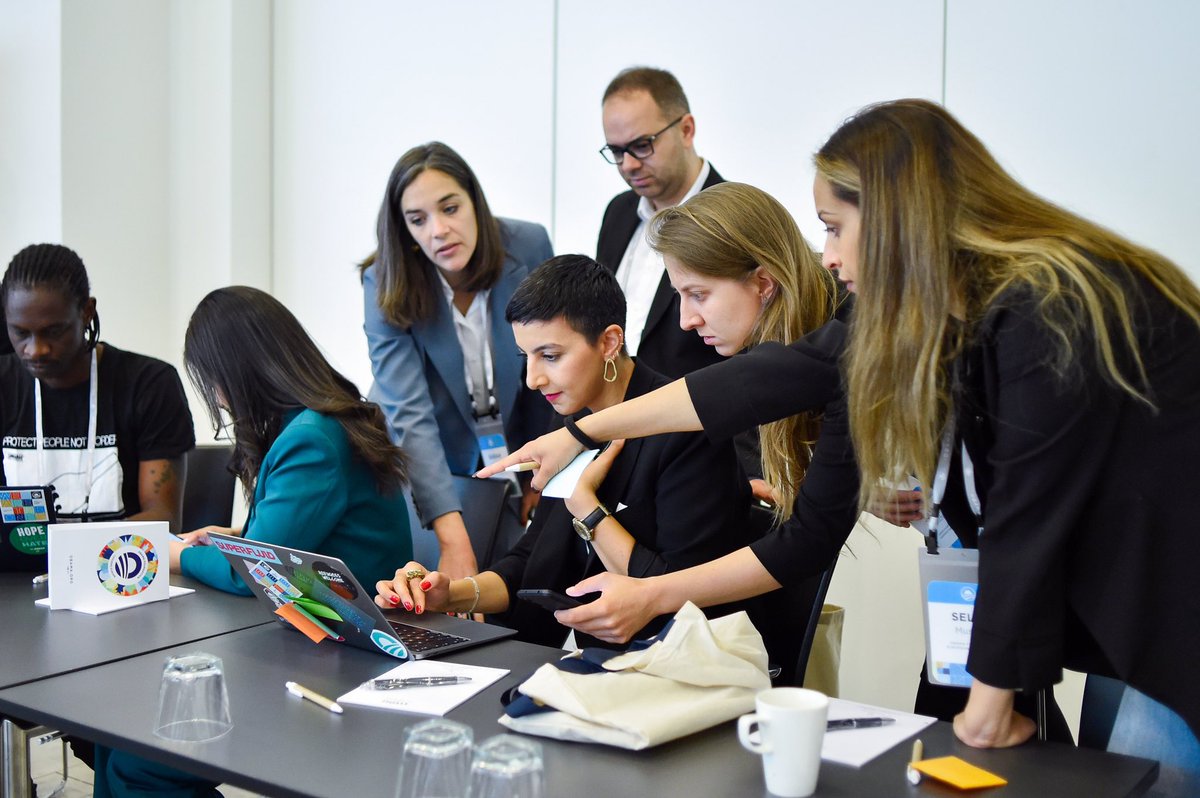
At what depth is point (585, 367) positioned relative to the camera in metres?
2.17

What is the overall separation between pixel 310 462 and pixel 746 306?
3.02 feet

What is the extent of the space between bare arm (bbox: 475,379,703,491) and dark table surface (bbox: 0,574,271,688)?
2.06ft

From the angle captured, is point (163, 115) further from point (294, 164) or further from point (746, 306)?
point (746, 306)

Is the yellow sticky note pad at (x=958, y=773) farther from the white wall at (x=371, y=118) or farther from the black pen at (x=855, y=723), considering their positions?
the white wall at (x=371, y=118)

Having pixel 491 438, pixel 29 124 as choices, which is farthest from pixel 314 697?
pixel 29 124

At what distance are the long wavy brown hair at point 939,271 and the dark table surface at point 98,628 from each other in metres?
1.22

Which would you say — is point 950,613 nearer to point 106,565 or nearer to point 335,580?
point 335,580

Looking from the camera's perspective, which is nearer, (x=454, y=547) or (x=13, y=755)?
(x=13, y=755)

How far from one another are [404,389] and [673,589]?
143cm

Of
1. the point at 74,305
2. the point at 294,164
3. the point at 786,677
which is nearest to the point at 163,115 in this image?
the point at 294,164

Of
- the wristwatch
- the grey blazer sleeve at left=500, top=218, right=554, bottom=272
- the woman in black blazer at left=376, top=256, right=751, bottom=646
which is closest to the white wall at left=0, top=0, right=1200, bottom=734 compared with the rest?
the grey blazer sleeve at left=500, top=218, right=554, bottom=272

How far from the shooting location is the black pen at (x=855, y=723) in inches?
55.1

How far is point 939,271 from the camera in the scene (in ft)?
4.42

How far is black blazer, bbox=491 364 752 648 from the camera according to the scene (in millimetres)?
2016
